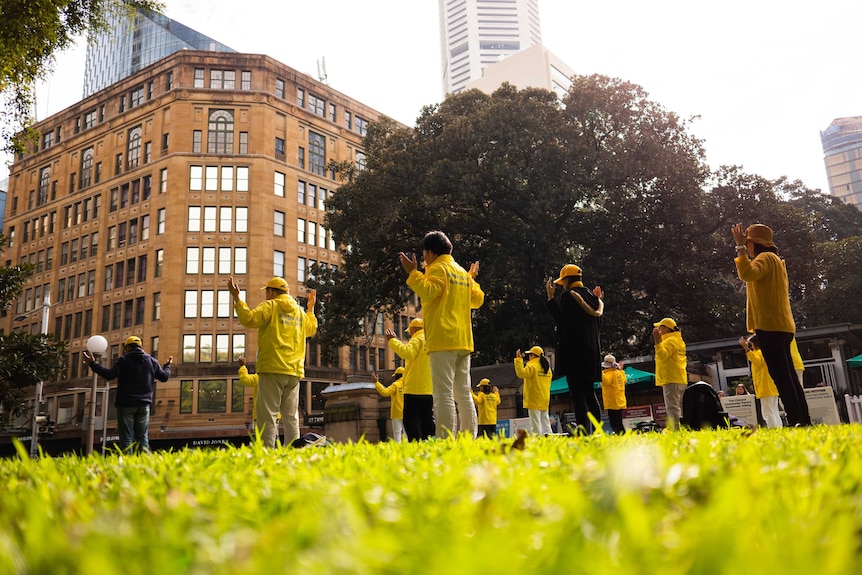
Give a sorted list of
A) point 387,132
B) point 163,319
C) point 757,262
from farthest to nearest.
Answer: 1. point 163,319
2. point 387,132
3. point 757,262

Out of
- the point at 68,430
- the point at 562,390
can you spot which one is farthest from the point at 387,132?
the point at 68,430

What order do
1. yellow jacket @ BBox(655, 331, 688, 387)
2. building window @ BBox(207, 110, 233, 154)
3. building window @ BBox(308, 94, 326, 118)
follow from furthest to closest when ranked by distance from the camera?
1. building window @ BBox(308, 94, 326, 118)
2. building window @ BBox(207, 110, 233, 154)
3. yellow jacket @ BBox(655, 331, 688, 387)

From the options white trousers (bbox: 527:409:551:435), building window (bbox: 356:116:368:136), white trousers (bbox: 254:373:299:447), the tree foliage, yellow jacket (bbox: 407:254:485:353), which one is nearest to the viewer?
yellow jacket (bbox: 407:254:485:353)

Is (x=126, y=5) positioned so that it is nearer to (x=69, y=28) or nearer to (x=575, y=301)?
(x=69, y=28)

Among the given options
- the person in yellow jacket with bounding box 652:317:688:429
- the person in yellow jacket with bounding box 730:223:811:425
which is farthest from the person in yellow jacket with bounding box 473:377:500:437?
the person in yellow jacket with bounding box 730:223:811:425

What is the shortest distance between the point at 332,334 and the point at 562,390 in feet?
36.4

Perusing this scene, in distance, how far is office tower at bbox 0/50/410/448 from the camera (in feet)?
166

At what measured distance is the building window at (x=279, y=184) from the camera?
55625mm

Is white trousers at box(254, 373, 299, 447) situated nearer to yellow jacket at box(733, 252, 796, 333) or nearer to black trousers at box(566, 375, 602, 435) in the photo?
black trousers at box(566, 375, 602, 435)

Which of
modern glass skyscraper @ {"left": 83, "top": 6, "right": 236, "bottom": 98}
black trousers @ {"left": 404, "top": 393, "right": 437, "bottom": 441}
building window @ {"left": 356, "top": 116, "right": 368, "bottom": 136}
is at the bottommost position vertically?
black trousers @ {"left": 404, "top": 393, "right": 437, "bottom": 441}

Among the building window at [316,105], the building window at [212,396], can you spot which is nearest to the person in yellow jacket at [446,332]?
the building window at [212,396]

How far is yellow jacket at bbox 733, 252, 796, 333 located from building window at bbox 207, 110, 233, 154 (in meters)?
53.6

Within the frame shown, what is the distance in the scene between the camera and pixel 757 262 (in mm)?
7047

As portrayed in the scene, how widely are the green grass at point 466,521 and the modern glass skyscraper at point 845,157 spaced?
584 feet
